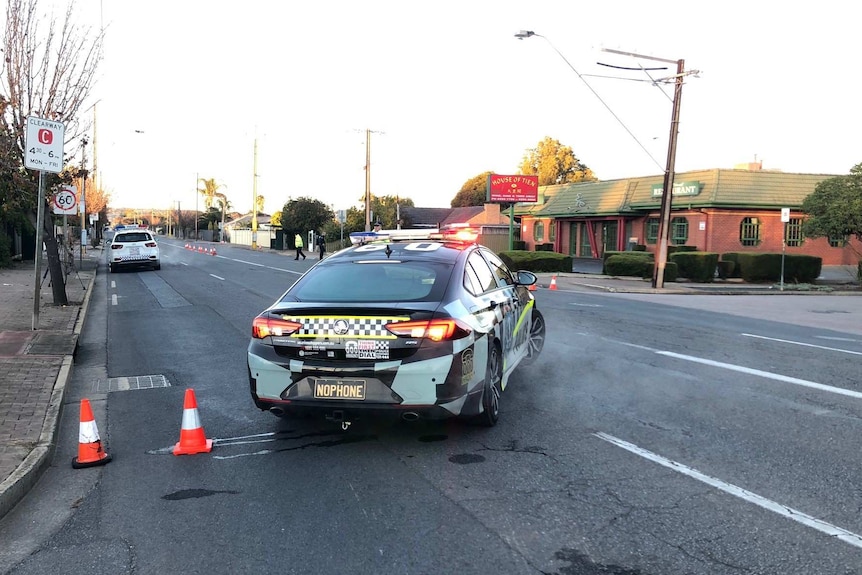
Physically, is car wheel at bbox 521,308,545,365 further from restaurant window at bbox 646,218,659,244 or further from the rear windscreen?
restaurant window at bbox 646,218,659,244

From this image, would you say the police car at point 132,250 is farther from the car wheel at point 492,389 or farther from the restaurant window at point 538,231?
the restaurant window at point 538,231

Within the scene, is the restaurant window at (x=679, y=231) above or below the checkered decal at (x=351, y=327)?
above

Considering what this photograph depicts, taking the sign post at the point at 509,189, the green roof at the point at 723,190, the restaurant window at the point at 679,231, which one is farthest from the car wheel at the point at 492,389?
the sign post at the point at 509,189

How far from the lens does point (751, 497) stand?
4523 mm

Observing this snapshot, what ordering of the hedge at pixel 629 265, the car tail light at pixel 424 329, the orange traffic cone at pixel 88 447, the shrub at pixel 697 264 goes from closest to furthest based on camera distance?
the car tail light at pixel 424 329 → the orange traffic cone at pixel 88 447 → the shrub at pixel 697 264 → the hedge at pixel 629 265

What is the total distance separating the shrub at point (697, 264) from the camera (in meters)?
28.4

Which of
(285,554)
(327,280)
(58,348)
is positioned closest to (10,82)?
(58,348)

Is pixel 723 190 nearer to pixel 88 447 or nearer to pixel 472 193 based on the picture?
pixel 88 447

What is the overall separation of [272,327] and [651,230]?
3670cm

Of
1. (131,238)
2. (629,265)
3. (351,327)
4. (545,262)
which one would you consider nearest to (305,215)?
(545,262)

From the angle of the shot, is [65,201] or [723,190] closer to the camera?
[65,201]

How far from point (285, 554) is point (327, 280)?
2768 millimetres

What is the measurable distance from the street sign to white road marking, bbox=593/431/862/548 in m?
8.76

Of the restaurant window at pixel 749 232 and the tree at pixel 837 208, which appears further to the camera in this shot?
the restaurant window at pixel 749 232
